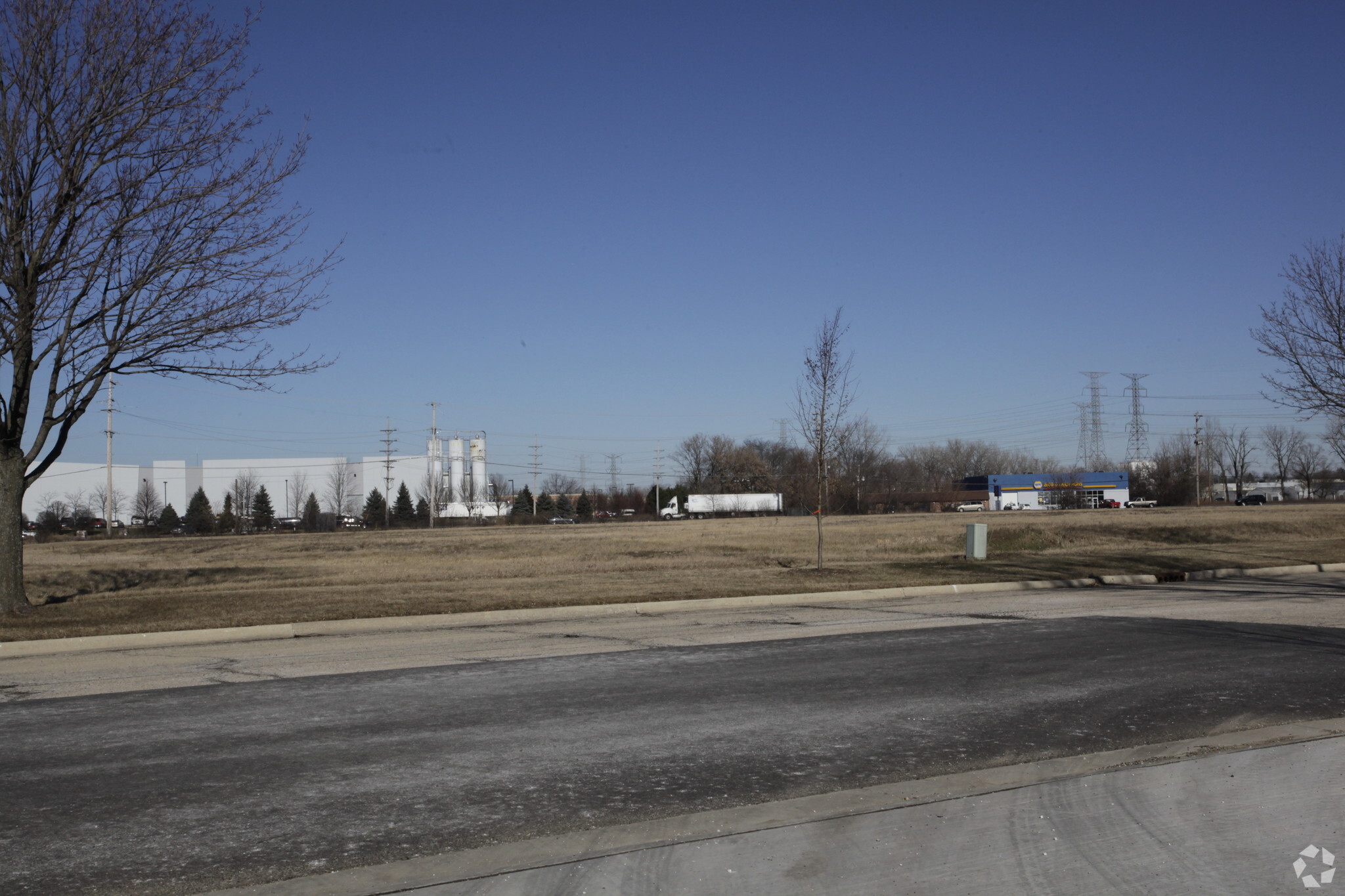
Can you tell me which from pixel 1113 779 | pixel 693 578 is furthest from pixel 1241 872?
pixel 693 578

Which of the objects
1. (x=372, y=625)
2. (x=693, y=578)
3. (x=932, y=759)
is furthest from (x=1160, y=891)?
(x=693, y=578)

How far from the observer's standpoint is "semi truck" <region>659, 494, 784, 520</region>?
118 m

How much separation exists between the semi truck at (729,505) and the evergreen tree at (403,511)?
26.8 m

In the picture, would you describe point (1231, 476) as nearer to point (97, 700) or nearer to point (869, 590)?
point (869, 590)

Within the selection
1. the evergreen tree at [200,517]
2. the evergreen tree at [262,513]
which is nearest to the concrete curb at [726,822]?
the evergreen tree at [200,517]

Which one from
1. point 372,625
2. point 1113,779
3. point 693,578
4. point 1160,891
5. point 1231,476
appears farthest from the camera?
point 1231,476

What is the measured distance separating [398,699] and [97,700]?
105 inches

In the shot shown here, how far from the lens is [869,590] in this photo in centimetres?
1759

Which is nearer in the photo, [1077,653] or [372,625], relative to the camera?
[1077,653]

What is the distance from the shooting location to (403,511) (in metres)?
108

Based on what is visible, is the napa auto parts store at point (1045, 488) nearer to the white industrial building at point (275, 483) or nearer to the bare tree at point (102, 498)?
the white industrial building at point (275, 483)

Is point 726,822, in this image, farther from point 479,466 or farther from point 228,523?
point 479,466

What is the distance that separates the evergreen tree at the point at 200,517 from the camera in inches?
3430

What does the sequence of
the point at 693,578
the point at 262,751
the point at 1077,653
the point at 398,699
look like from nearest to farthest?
the point at 262,751, the point at 398,699, the point at 1077,653, the point at 693,578
